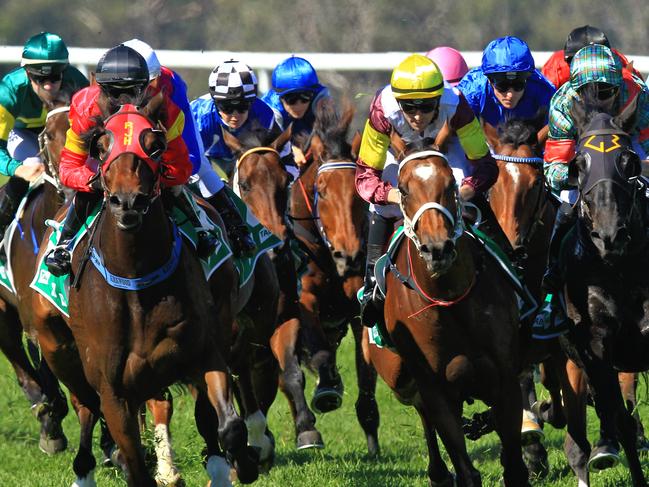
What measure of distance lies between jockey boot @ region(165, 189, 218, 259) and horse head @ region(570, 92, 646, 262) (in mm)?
1815

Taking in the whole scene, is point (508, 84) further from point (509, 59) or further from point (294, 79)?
point (294, 79)

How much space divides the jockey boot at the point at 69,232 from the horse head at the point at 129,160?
1.88 ft

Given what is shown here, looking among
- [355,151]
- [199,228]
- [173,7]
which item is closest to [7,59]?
[355,151]

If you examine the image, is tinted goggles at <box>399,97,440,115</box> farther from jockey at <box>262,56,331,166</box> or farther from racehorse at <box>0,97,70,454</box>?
jockey at <box>262,56,331,166</box>

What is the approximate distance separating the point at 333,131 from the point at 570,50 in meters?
1.74

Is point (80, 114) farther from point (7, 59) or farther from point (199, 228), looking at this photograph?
point (7, 59)

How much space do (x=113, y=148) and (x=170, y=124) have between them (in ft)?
2.23

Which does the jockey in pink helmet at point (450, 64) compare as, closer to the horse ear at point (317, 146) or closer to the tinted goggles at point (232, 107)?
the horse ear at point (317, 146)

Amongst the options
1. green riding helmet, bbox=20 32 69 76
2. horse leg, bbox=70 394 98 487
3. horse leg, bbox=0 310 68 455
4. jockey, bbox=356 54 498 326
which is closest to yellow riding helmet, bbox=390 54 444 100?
jockey, bbox=356 54 498 326

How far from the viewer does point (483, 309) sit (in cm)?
679

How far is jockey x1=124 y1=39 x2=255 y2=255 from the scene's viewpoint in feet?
25.0

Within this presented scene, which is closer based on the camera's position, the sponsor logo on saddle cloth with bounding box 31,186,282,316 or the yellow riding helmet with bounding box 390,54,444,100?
the yellow riding helmet with bounding box 390,54,444,100

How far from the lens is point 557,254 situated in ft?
25.1

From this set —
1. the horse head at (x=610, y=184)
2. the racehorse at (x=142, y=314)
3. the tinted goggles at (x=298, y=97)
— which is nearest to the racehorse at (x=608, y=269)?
the horse head at (x=610, y=184)
